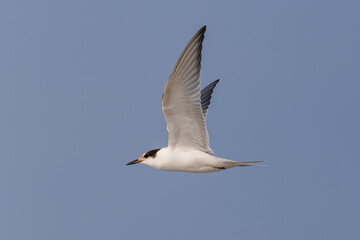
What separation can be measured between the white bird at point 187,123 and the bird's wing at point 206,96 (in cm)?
162

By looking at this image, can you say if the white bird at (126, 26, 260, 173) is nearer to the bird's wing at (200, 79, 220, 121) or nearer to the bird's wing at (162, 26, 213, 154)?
the bird's wing at (162, 26, 213, 154)

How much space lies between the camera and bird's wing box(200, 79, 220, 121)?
10.1 metres

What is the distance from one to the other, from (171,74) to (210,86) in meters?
2.89

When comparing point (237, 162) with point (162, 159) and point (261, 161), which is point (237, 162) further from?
point (162, 159)

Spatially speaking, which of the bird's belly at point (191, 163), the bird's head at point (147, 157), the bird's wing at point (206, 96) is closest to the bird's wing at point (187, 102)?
the bird's belly at point (191, 163)

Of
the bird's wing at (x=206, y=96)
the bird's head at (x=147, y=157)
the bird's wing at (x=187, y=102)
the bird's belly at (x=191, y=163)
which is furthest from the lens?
the bird's wing at (x=206, y=96)

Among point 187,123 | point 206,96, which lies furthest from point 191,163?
point 206,96

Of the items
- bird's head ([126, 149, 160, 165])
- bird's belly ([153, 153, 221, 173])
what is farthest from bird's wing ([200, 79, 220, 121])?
bird's belly ([153, 153, 221, 173])

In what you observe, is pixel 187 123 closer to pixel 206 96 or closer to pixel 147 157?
pixel 147 157

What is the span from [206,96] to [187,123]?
2.18 meters

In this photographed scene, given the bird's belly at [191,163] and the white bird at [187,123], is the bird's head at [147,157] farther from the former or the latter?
the bird's belly at [191,163]

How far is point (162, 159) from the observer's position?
873cm

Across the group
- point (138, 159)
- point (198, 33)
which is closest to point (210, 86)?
point (138, 159)

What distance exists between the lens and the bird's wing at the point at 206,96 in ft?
33.3
